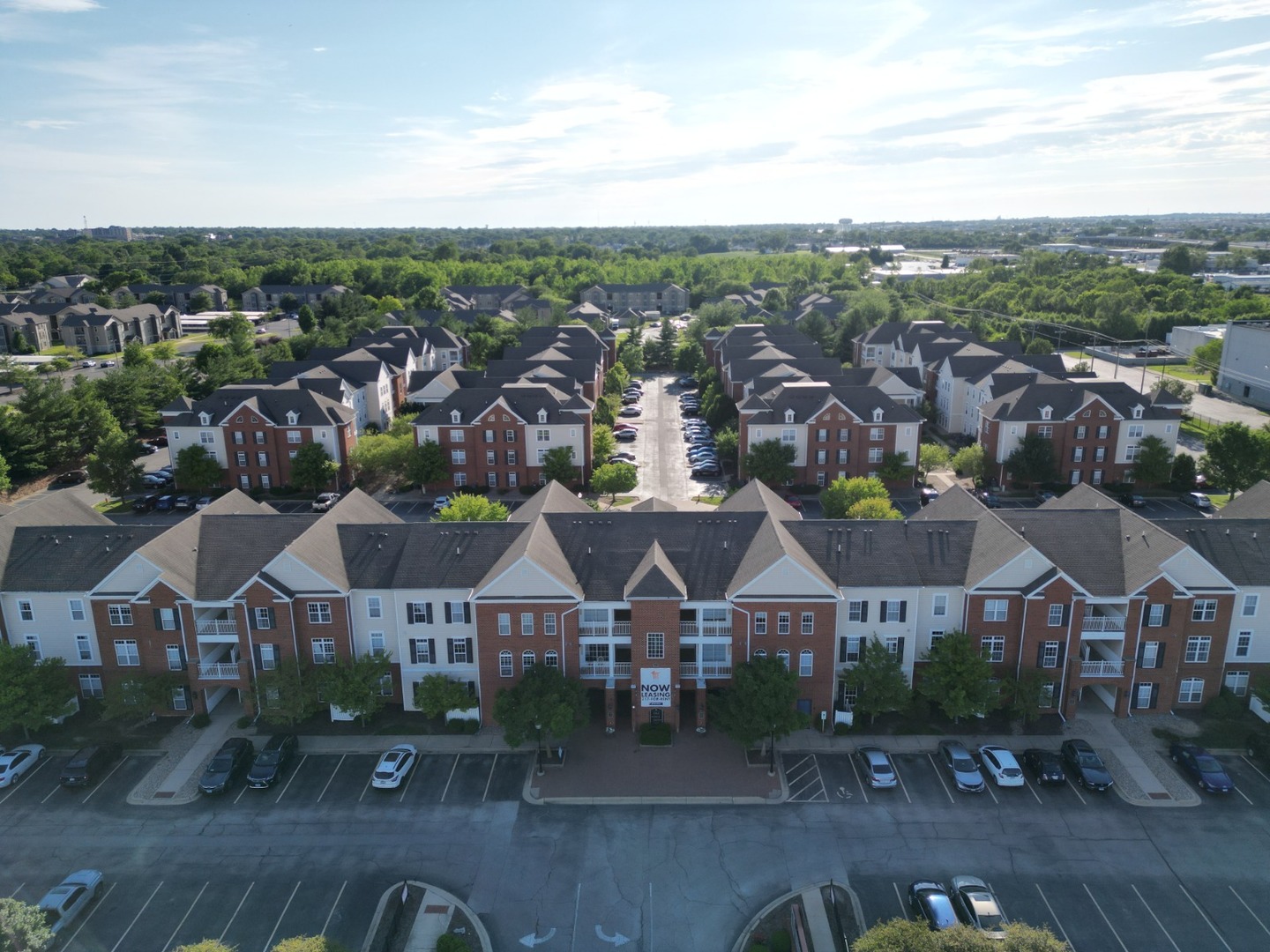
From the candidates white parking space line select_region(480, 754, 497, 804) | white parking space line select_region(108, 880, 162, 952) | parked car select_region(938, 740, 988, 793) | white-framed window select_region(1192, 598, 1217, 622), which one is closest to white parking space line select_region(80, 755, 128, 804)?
white parking space line select_region(108, 880, 162, 952)

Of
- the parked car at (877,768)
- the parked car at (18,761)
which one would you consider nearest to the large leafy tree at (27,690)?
→ the parked car at (18,761)

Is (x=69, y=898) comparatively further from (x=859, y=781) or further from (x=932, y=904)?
(x=859, y=781)

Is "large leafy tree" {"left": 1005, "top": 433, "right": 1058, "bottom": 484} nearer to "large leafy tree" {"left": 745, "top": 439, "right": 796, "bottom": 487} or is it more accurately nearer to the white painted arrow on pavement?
"large leafy tree" {"left": 745, "top": 439, "right": 796, "bottom": 487}

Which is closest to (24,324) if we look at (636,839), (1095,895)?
(636,839)

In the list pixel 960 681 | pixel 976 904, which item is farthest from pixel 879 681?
pixel 976 904

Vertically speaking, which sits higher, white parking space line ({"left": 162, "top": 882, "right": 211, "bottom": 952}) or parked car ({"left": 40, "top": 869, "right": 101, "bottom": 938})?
parked car ({"left": 40, "top": 869, "right": 101, "bottom": 938})

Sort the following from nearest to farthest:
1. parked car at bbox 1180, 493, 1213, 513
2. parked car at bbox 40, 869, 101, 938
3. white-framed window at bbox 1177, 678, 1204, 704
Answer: parked car at bbox 40, 869, 101, 938, white-framed window at bbox 1177, 678, 1204, 704, parked car at bbox 1180, 493, 1213, 513

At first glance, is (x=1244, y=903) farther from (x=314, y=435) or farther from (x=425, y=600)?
(x=314, y=435)
